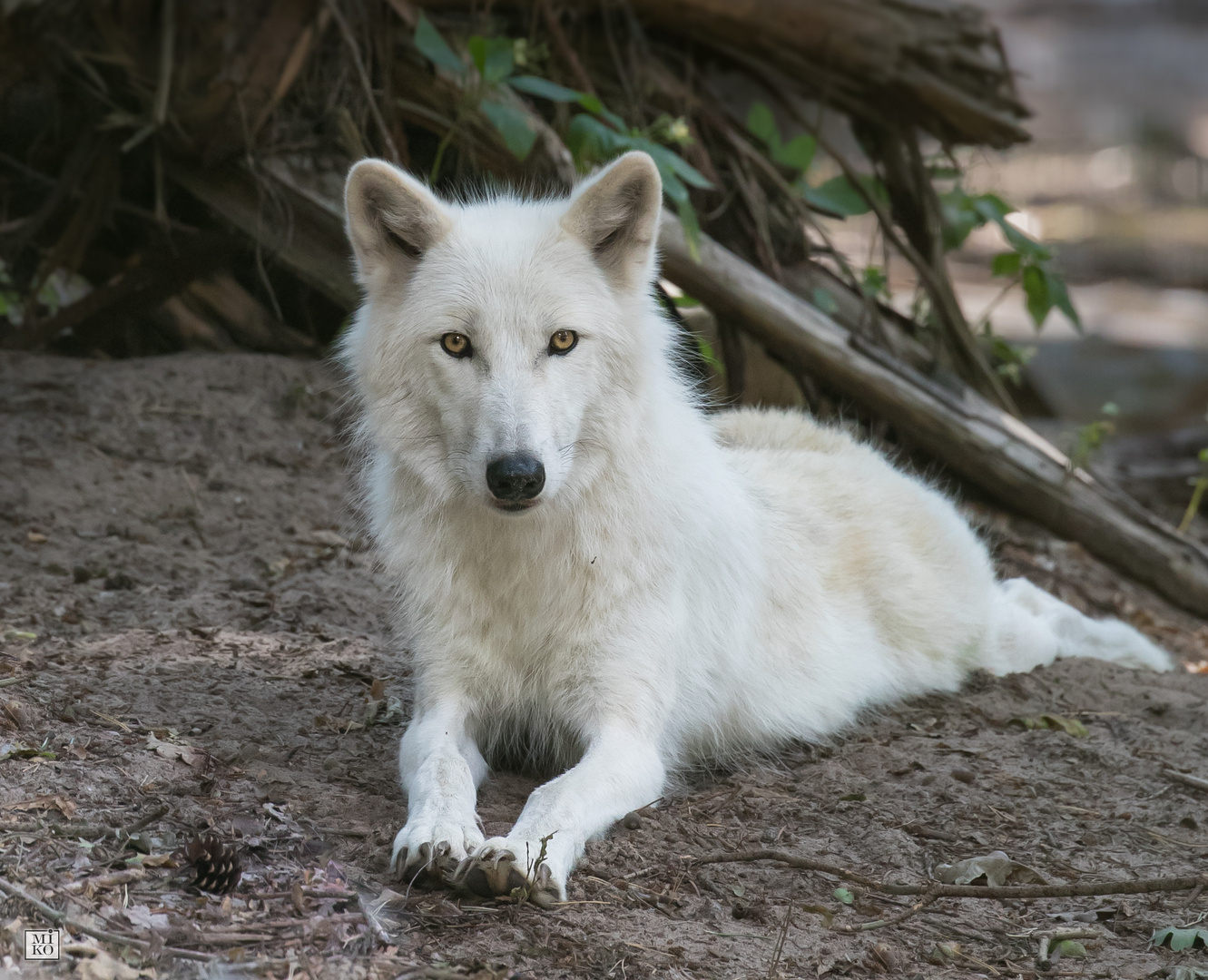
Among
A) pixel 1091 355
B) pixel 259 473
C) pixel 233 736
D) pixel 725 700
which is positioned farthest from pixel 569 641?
pixel 1091 355

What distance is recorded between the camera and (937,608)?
4637 millimetres

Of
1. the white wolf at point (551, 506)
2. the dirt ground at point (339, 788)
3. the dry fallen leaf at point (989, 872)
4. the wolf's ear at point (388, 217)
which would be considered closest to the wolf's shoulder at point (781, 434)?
the white wolf at point (551, 506)

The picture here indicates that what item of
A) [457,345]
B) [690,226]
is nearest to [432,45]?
[690,226]

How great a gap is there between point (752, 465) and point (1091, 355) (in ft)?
28.6

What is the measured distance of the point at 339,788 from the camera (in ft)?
10.5

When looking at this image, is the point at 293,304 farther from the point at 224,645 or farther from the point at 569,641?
the point at 569,641

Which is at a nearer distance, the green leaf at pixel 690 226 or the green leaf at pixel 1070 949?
the green leaf at pixel 1070 949

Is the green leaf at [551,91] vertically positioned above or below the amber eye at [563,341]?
above

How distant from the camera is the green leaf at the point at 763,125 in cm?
655

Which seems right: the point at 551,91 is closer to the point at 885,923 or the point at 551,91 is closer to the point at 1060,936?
the point at 885,923

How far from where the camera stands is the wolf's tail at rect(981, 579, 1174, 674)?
480cm

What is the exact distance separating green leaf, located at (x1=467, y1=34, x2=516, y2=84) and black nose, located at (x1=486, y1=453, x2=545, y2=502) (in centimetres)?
301

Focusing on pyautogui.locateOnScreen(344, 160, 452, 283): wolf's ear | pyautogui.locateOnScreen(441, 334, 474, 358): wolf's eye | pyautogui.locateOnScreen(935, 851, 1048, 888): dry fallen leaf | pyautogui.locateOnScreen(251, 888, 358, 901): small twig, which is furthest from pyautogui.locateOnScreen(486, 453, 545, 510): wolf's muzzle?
pyautogui.locateOnScreen(935, 851, 1048, 888): dry fallen leaf

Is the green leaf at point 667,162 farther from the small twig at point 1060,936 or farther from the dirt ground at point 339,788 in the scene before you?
the small twig at point 1060,936
